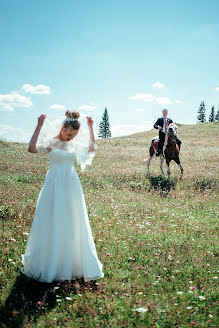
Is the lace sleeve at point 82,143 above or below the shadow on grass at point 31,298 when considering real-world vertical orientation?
above

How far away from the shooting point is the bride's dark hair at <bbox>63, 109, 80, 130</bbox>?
5.40 meters

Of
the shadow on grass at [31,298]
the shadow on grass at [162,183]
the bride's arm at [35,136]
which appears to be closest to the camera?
the shadow on grass at [31,298]

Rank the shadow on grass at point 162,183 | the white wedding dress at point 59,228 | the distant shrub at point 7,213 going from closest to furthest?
the white wedding dress at point 59,228
the distant shrub at point 7,213
the shadow on grass at point 162,183

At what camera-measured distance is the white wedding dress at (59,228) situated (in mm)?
5418

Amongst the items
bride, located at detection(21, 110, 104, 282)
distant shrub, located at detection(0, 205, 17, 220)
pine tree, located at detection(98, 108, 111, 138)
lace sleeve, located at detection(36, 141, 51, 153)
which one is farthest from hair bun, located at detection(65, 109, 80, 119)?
pine tree, located at detection(98, 108, 111, 138)

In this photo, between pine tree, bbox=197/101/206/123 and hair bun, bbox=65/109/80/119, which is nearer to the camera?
hair bun, bbox=65/109/80/119

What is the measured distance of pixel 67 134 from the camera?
5504 millimetres

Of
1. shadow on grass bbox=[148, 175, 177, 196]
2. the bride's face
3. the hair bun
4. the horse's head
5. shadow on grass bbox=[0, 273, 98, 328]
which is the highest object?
the horse's head

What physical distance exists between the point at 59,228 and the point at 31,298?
1.27 meters

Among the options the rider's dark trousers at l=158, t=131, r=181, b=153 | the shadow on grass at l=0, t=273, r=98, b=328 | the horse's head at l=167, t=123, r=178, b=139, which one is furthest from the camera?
the rider's dark trousers at l=158, t=131, r=181, b=153

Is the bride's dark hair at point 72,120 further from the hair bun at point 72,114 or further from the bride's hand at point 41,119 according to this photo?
the bride's hand at point 41,119

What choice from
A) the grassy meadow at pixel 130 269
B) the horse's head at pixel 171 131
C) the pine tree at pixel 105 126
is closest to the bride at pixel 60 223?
the grassy meadow at pixel 130 269

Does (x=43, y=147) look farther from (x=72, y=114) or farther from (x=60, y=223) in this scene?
(x=60, y=223)

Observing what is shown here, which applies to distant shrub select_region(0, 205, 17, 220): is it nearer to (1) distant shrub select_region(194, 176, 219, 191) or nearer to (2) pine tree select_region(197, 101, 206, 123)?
(1) distant shrub select_region(194, 176, 219, 191)
